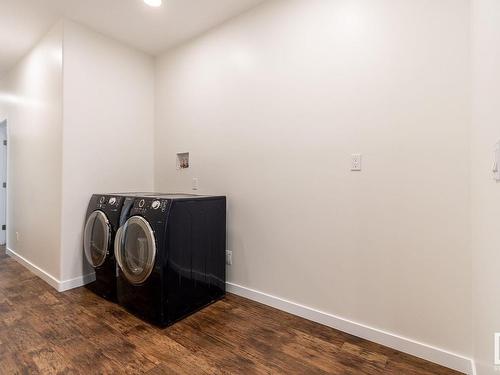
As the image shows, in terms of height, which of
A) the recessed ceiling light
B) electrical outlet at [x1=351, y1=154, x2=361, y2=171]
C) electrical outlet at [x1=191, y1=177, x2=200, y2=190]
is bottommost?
electrical outlet at [x1=191, y1=177, x2=200, y2=190]

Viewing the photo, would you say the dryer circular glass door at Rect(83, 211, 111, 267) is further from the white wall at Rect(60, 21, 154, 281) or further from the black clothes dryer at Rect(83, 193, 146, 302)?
the white wall at Rect(60, 21, 154, 281)

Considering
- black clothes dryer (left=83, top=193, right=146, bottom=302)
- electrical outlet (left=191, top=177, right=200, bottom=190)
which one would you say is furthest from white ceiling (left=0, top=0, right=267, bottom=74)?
black clothes dryer (left=83, top=193, right=146, bottom=302)

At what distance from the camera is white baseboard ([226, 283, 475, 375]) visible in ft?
4.88

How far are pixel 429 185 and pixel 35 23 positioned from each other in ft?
12.0

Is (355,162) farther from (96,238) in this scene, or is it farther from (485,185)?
(96,238)

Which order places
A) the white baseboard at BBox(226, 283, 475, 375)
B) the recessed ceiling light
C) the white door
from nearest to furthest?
the white baseboard at BBox(226, 283, 475, 375) → the recessed ceiling light → the white door

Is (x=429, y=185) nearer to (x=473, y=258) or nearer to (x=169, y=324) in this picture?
(x=473, y=258)

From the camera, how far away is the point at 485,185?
1.08m

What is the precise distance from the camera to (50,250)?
268 cm

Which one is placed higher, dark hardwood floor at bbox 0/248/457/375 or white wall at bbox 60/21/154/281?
white wall at bbox 60/21/154/281

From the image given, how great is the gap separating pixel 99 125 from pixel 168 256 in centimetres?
172

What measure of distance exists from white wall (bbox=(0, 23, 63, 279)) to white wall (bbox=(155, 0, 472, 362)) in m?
1.46

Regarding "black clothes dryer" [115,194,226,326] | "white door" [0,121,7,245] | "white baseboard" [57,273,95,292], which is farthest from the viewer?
"white door" [0,121,7,245]

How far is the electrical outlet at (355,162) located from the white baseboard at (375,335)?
105 cm
